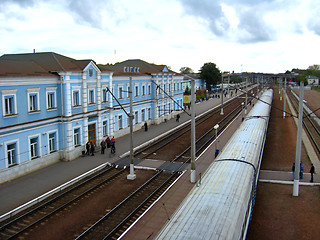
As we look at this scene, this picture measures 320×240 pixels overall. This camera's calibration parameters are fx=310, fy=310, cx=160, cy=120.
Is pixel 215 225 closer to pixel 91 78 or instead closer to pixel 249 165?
pixel 249 165

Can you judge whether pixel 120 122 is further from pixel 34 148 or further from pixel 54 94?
pixel 34 148

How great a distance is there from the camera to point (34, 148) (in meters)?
21.3

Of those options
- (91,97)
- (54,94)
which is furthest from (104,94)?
(54,94)

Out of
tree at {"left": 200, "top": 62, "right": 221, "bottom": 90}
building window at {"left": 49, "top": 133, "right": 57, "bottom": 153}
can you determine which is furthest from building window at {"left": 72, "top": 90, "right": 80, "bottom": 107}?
tree at {"left": 200, "top": 62, "right": 221, "bottom": 90}

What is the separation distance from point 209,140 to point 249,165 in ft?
57.6

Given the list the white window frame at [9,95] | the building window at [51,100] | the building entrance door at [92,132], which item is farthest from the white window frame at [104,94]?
the white window frame at [9,95]

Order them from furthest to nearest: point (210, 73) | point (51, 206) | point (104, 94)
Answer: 1. point (210, 73)
2. point (104, 94)
3. point (51, 206)

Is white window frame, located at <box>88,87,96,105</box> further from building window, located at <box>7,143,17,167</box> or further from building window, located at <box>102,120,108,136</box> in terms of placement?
building window, located at <box>7,143,17,167</box>

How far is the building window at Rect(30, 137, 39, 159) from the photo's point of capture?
2105 cm

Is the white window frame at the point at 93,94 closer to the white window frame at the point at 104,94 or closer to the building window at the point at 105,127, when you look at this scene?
the white window frame at the point at 104,94

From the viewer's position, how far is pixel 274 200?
15617 millimetres

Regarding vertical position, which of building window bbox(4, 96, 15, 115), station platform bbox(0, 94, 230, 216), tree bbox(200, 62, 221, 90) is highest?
tree bbox(200, 62, 221, 90)

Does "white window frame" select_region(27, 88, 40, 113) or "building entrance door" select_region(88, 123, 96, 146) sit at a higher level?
"white window frame" select_region(27, 88, 40, 113)

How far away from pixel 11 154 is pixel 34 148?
2.01 meters
